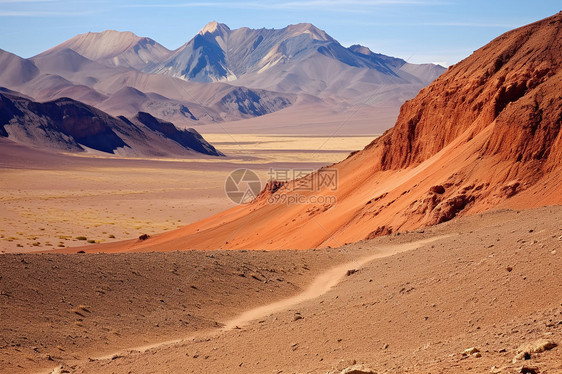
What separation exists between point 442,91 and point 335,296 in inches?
548

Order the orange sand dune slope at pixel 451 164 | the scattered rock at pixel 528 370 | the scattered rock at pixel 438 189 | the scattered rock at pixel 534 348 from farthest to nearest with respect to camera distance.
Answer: the scattered rock at pixel 438 189, the orange sand dune slope at pixel 451 164, the scattered rock at pixel 534 348, the scattered rock at pixel 528 370

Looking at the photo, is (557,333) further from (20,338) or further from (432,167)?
(432,167)

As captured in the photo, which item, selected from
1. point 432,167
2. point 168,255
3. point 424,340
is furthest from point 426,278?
point 432,167

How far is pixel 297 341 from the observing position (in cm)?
920

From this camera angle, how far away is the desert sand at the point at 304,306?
306 inches

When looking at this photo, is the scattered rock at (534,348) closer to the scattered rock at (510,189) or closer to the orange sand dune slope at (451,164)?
the orange sand dune slope at (451,164)

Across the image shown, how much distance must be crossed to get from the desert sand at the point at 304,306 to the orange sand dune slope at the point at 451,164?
197 cm

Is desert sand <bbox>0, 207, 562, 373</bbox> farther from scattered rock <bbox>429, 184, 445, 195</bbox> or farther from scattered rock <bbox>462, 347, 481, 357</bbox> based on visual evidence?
scattered rock <bbox>429, 184, 445, 195</bbox>

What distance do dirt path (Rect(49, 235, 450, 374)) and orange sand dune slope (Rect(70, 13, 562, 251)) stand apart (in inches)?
99.4

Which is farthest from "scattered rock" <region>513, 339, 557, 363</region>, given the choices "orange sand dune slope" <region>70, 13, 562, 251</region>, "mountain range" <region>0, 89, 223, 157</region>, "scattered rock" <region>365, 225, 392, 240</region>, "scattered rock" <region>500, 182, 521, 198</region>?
"mountain range" <region>0, 89, 223, 157</region>

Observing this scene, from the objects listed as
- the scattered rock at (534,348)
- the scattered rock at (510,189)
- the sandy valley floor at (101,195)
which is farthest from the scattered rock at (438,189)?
the sandy valley floor at (101,195)

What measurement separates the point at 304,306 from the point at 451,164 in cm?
902

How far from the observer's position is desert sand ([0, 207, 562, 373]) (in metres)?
7.77

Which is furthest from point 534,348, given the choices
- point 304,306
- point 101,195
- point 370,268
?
point 101,195
